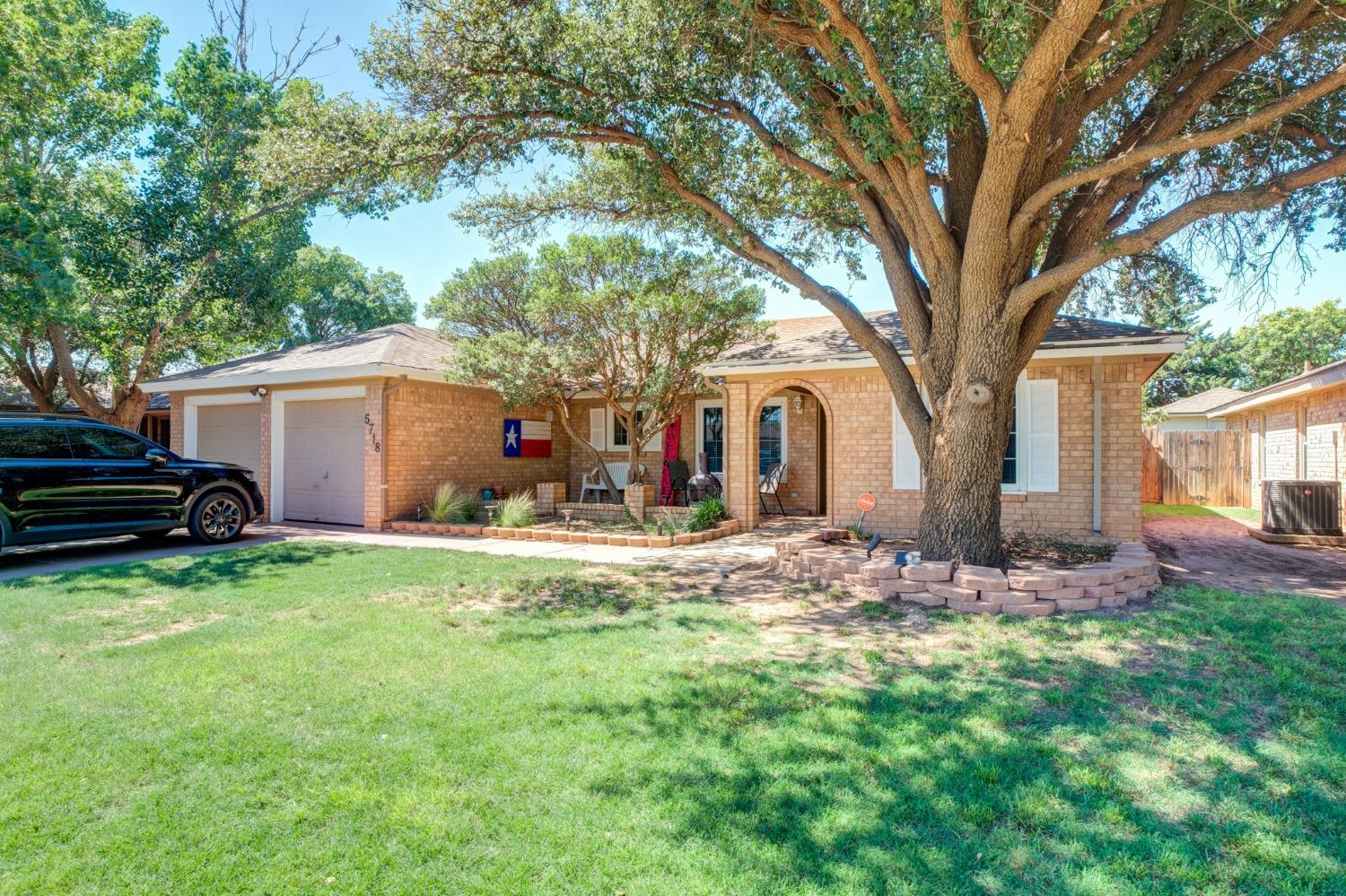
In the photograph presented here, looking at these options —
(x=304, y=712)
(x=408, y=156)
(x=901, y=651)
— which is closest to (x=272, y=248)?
(x=408, y=156)

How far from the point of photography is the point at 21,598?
20.7 ft

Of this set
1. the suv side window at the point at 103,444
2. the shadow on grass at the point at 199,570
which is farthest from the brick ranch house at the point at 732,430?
the suv side window at the point at 103,444

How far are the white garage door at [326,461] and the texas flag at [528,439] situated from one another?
3069 mm

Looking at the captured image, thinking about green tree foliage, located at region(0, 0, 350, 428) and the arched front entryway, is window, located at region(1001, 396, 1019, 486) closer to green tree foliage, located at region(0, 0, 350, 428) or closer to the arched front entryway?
the arched front entryway

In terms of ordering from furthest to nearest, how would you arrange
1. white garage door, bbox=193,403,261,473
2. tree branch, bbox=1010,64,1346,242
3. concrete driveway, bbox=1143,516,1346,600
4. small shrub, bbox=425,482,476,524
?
white garage door, bbox=193,403,261,473
small shrub, bbox=425,482,476,524
concrete driveway, bbox=1143,516,1346,600
tree branch, bbox=1010,64,1346,242

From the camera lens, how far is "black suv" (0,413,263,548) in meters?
7.99

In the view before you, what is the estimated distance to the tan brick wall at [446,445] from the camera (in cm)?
1206

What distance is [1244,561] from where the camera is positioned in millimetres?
8320

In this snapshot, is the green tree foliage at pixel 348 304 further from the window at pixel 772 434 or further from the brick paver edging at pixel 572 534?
the window at pixel 772 434

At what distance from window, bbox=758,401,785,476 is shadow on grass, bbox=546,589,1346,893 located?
358 inches

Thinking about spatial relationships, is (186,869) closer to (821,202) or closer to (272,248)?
(821,202)

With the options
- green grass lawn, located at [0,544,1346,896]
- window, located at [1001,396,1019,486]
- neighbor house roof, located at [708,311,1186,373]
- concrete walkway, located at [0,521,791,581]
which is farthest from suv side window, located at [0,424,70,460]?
window, located at [1001,396,1019,486]

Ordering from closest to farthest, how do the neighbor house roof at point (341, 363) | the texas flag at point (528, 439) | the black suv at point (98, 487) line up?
the black suv at point (98, 487) < the neighbor house roof at point (341, 363) < the texas flag at point (528, 439)

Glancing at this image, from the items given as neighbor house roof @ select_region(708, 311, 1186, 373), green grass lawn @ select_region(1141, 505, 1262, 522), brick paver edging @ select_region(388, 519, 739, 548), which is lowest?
green grass lawn @ select_region(1141, 505, 1262, 522)
